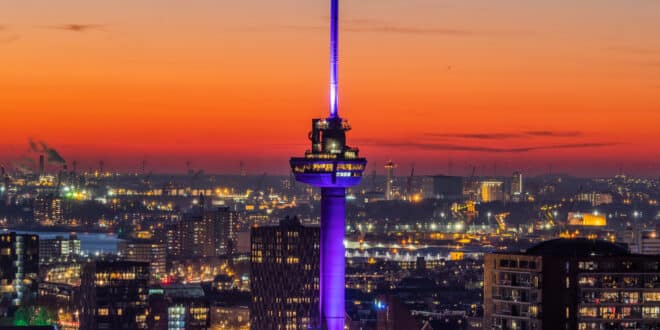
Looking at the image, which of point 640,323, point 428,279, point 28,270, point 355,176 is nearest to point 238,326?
point 28,270

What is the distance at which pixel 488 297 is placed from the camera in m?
71.9

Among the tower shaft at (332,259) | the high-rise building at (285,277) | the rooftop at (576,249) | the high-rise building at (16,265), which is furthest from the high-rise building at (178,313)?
the rooftop at (576,249)

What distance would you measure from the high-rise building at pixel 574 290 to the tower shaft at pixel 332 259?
28.4m

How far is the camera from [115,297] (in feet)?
389

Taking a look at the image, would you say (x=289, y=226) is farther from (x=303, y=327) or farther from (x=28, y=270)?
(x=28, y=270)

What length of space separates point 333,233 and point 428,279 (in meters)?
100

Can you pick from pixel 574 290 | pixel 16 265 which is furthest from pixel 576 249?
pixel 16 265

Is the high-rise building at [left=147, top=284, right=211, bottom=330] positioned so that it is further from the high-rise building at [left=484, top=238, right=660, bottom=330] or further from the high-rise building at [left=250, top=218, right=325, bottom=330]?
the high-rise building at [left=484, top=238, right=660, bottom=330]

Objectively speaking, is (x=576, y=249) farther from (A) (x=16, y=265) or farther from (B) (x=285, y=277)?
(A) (x=16, y=265)

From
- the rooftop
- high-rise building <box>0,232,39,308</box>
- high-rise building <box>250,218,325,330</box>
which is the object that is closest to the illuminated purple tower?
high-rise building <box>250,218,325,330</box>

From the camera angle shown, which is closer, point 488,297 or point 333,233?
point 488,297

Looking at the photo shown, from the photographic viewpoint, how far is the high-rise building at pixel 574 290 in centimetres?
6912

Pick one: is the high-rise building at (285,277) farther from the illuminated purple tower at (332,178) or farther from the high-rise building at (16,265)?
the illuminated purple tower at (332,178)

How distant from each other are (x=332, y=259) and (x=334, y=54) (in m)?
12.2
